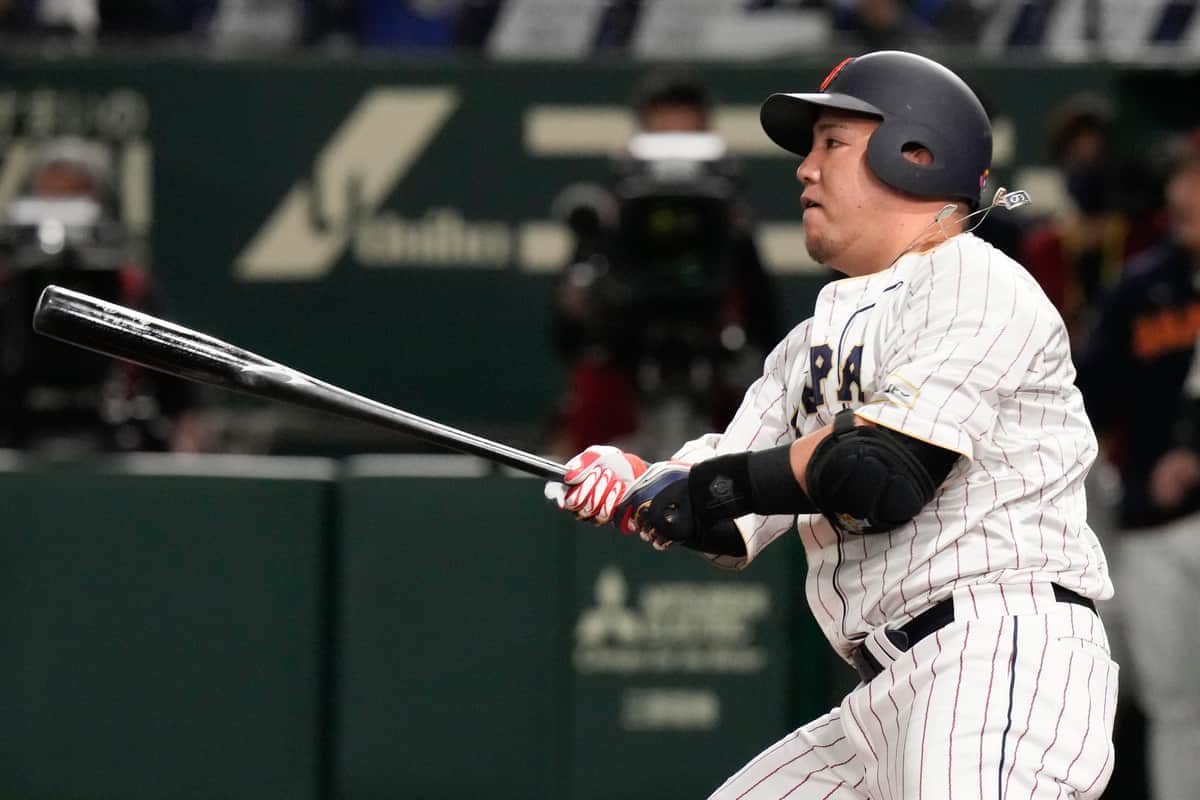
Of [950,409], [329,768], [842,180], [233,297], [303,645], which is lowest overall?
[329,768]

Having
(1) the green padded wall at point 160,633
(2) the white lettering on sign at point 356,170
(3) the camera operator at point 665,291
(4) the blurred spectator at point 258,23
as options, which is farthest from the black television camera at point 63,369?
(4) the blurred spectator at point 258,23

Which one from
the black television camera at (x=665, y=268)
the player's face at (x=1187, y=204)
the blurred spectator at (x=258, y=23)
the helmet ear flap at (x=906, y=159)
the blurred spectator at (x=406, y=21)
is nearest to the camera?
the helmet ear flap at (x=906, y=159)

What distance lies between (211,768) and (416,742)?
57cm

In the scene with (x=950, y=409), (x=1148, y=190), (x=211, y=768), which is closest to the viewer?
(x=950, y=409)

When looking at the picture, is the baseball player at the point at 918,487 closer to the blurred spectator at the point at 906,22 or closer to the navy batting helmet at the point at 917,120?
the navy batting helmet at the point at 917,120

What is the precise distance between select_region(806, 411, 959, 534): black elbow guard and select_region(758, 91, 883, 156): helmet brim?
55cm

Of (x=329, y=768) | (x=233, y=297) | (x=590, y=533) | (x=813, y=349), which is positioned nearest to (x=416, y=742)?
(x=329, y=768)

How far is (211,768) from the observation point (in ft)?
17.7

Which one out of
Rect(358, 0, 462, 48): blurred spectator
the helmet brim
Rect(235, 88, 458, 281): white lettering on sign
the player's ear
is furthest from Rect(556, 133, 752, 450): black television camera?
the player's ear

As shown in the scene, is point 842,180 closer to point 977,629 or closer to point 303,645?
point 977,629

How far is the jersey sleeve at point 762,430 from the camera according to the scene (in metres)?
3.37

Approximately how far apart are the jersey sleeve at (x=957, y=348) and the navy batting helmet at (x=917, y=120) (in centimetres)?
16

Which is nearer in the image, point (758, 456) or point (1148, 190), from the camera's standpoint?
point (758, 456)

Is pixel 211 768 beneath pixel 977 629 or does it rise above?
beneath
